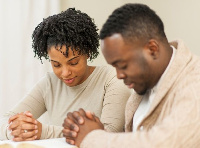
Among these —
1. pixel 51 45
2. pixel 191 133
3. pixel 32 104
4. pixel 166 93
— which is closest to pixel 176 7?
pixel 51 45

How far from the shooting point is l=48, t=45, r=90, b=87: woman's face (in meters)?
1.54

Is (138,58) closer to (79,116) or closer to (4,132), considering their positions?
(79,116)

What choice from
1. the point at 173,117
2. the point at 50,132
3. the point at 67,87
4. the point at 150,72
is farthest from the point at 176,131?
the point at 67,87

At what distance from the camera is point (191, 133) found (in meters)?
0.87

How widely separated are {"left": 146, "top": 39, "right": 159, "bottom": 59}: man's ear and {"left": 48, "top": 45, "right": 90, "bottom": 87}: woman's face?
0.64m

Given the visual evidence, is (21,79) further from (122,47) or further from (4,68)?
(122,47)

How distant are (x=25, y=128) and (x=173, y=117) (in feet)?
2.41

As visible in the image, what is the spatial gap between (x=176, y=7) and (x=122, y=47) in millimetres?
1361

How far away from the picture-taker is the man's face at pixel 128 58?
0.98 m

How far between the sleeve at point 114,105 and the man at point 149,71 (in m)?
0.36

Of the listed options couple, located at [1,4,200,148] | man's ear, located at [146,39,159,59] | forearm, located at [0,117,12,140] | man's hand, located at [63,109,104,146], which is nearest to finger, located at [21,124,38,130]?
forearm, located at [0,117,12,140]

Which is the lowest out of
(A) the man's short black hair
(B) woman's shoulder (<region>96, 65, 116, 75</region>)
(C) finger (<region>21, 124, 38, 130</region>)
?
(C) finger (<region>21, 124, 38, 130</region>)

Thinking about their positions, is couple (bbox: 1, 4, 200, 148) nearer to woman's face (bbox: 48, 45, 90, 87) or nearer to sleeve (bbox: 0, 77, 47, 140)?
woman's face (bbox: 48, 45, 90, 87)

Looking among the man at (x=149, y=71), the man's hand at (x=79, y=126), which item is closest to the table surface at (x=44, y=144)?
the man's hand at (x=79, y=126)
